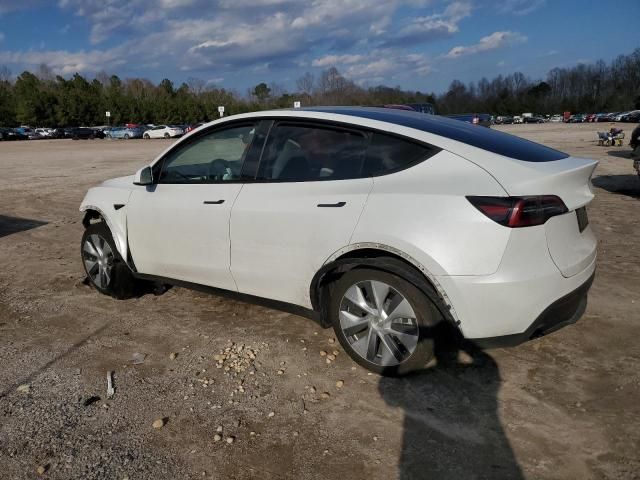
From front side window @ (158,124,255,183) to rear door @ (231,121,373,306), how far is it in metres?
0.27

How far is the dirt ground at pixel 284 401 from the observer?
267cm

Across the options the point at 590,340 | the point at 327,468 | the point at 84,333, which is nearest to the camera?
the point at 327,468

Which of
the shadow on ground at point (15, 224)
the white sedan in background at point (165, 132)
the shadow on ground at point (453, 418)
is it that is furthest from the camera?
the white sedan in background at point (165, 132)

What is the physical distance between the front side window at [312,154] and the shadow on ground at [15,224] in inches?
241

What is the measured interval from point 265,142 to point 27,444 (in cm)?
241

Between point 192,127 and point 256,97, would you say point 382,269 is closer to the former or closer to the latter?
point 192,127

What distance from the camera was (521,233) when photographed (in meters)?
2.88

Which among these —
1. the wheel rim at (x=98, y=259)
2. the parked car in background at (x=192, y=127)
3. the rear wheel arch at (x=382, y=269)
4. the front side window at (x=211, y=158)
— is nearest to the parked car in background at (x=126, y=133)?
the parked car in background at (x=192, y=127)

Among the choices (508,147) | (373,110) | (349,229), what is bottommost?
(349,229)

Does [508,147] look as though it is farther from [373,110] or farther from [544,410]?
[544,410]

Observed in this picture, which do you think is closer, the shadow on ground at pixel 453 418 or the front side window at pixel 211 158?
the shadow on ground at pixel 453 418

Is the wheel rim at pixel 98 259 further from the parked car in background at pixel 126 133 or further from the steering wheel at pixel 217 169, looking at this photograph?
the parked car in background at pixel 126 133

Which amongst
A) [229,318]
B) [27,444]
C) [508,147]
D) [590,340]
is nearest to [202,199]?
[229,318]

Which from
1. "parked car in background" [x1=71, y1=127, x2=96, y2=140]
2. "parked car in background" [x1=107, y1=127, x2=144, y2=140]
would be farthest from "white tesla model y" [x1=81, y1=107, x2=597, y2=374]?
"parked car in background" [x1=71, y1=127, x2=96, y2=140]
